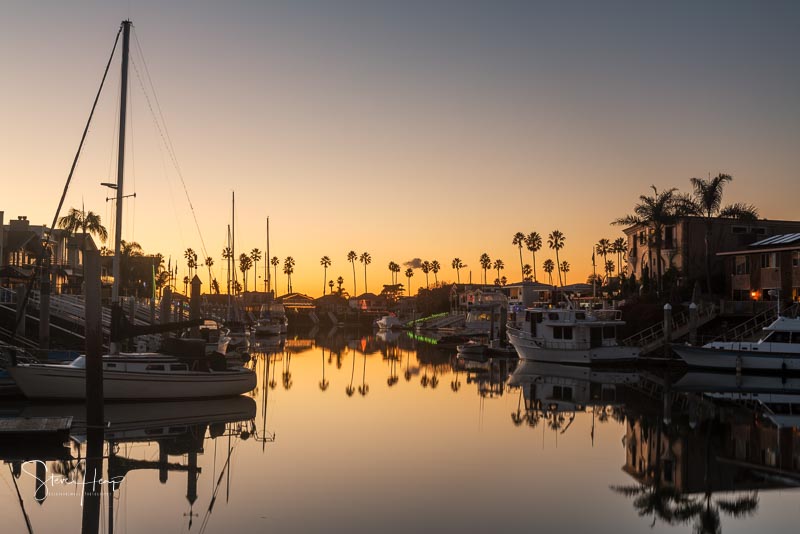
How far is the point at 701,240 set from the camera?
7056 cm

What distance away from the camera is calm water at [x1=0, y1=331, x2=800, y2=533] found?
1638cm

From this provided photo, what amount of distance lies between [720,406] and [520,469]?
15976 mm

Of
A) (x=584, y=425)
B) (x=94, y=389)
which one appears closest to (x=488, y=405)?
(x=584, y=425)

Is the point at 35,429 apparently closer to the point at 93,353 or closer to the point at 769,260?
the point at 93,353

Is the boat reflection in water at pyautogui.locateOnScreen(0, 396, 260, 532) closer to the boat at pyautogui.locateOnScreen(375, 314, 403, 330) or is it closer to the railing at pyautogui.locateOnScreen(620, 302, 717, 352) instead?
the railing at pyautogui.locateOnScreen(620, 302, 717, 352)

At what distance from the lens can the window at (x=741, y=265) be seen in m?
60.8

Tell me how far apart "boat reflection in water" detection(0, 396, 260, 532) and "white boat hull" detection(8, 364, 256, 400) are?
0.44m

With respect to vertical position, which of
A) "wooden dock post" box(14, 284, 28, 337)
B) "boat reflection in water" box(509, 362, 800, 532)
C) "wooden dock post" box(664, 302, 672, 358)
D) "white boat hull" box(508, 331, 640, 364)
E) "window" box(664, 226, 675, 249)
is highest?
"window" box(664, 226, 675, 249)

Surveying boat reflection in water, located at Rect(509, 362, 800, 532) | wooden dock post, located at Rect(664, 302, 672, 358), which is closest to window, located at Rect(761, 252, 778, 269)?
wooden dock post, located at Rect(664, 302, 672, 358)

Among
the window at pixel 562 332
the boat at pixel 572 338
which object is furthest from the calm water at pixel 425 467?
the window at pixel 562 332

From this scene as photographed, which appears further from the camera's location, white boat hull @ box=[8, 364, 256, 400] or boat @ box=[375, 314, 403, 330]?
boat @ box=[375, 314, 403, 330]

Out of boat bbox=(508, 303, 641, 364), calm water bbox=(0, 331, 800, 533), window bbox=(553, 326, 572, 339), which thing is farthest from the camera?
window bbox=(553, 326, 572, 339)
